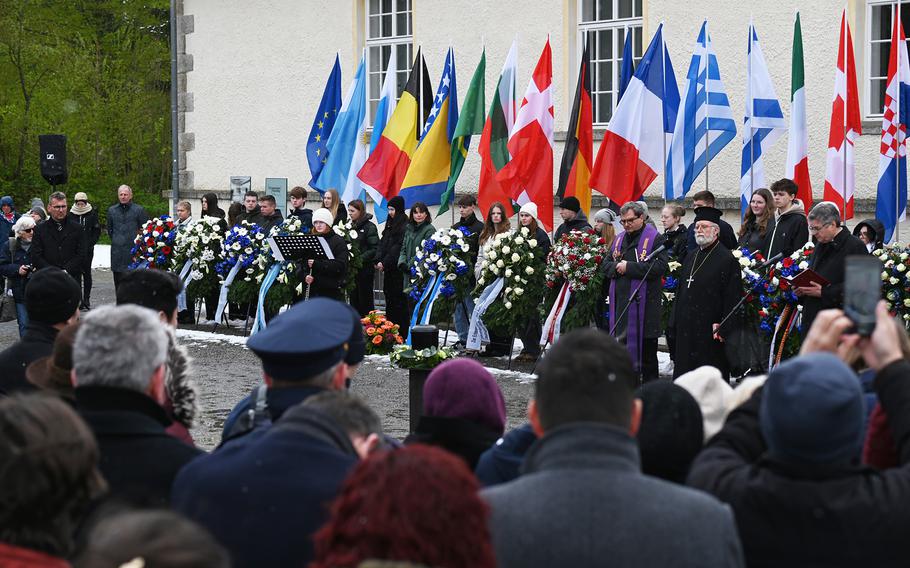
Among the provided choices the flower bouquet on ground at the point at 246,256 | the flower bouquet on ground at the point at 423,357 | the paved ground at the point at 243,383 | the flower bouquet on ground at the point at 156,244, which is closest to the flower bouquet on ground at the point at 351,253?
the flower bouquet on ground at the point at 246,256

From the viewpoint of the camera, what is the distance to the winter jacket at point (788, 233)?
12.3 m

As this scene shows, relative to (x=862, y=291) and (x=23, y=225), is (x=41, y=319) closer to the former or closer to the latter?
(x=862, y=291)

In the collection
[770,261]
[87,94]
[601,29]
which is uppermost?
[87,94]

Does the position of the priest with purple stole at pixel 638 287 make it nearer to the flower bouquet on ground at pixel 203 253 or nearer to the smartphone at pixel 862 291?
the flower bouquet on ground at pixel 203 253

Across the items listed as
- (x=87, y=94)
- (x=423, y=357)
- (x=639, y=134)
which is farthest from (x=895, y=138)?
(x=87, y=94)

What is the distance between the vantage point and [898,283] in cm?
1036

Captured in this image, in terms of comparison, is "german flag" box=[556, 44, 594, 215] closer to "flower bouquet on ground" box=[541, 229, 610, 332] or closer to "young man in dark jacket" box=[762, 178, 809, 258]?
"flower bouquet on ground" box=[541, 229, 610, 332]

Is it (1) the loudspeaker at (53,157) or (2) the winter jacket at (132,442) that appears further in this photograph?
(1) the loudspeaker at (53,157)

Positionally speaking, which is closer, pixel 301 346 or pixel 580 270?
pixel 301 346

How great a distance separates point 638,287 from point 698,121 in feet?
12.7

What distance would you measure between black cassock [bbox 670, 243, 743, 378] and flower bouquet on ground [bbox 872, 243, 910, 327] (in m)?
1.20

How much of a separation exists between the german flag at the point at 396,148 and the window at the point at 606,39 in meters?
3.02

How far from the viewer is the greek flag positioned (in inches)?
585

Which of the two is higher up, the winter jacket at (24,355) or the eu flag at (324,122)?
the eu flag at (324,122)
